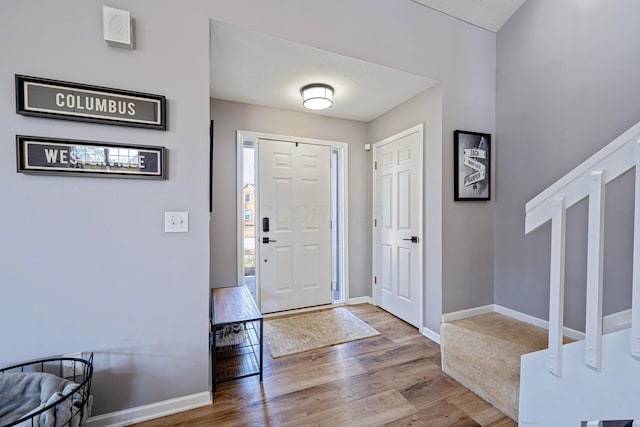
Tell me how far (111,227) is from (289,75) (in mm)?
1832

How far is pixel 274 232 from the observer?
3.25 meters

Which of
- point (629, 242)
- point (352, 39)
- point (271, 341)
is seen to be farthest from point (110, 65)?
point (629, 242)

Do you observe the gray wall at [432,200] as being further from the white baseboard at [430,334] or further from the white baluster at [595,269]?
the white baluster at [595,269]

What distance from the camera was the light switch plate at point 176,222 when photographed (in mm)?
1672

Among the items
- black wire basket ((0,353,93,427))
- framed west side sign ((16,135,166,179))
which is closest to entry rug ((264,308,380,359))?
black wire basket ((0,353,93,427))

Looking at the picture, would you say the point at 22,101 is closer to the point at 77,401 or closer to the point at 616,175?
the point at 77,401

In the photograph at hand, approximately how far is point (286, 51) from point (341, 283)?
2678mm

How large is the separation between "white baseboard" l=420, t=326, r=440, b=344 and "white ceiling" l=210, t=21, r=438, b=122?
7.71ft

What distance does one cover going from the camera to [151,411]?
1643 millimetres

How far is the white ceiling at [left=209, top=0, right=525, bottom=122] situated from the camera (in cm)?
208

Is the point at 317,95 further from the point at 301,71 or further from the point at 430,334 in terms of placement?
the point at 430,334

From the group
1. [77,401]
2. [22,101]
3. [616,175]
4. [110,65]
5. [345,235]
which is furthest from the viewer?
[345,235]

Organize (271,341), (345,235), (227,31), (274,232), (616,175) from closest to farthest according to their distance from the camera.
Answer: (616,175)
(227,31)
(271,341)
(274,232)
(345,235)

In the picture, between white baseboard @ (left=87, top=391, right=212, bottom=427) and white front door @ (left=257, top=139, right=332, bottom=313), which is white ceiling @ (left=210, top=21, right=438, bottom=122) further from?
white baseboard @ (left=87, top=391, right=212, bottom=427)
